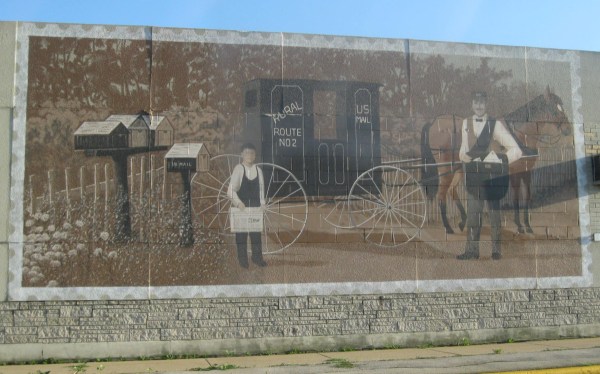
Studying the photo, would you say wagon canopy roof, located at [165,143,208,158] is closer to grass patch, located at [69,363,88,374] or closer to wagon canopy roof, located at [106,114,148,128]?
wagon canopy roof, located at [106,114,148,128]

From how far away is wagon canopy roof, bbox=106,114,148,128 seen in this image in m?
11.1

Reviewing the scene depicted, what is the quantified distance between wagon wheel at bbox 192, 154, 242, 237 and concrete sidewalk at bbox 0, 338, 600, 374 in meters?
2.22

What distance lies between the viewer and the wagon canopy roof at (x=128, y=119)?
11102 mm

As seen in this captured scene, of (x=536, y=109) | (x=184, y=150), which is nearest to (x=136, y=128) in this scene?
(x=184, y=150)

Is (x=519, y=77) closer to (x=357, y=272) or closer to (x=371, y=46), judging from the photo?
(x=371, y=46)

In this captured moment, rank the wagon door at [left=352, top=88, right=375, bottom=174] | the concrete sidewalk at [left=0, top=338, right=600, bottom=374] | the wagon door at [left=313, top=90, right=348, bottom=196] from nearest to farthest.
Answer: the concrete sidewalk at [left=0, top=338, right=600, bottom=374], the wagon door at [left=313, top=90, right=348, bottom=196], the wagon door at [left=352, top=88, right=375, bottom=174]

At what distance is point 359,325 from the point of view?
11.5m

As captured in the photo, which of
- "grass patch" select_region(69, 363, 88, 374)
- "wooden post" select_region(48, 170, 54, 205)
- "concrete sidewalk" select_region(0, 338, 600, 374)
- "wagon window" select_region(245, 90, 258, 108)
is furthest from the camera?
"wagon window" select_region(245, 90, 258, 108)

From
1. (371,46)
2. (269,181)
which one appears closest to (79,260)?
(269,181)

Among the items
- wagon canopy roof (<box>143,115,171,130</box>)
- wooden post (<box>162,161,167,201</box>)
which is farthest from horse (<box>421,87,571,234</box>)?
wagon canopy roof (<box>143,115,171,130</box>)

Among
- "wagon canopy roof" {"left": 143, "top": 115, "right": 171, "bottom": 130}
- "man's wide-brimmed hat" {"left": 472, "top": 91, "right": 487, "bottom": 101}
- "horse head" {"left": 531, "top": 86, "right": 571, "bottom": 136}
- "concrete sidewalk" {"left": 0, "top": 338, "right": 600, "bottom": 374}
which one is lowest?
"concrete sidewalk" {"left": 0, "top": 338, "right": 600, "bottom": 374}

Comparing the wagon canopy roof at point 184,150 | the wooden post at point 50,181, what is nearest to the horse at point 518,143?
the wagon canopy roof at point 184,150

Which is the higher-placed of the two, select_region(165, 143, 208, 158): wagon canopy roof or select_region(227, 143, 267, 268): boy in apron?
select_region(165, 143, 208, 158): wagon canopy roof

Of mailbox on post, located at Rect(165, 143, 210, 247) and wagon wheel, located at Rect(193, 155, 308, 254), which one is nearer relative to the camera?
A: mailbox on post, located at Rect(165, 143, 210, 247)
